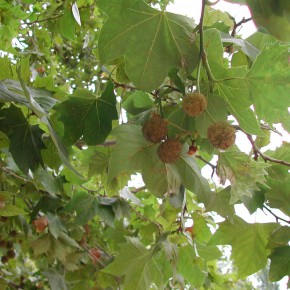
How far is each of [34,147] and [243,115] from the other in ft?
1.88

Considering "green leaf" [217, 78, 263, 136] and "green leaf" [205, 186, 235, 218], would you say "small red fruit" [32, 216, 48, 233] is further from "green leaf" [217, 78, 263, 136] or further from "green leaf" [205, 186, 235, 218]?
"green leaf" [217, 78, 263, 136]

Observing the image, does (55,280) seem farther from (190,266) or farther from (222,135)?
(222,135)

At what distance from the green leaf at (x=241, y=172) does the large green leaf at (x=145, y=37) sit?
0.26 metres

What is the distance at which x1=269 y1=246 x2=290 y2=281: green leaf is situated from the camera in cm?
127

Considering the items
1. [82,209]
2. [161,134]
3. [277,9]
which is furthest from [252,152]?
[82,209]

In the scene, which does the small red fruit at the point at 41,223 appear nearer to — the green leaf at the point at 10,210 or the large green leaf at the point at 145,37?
the green leaf at the point at 10,210

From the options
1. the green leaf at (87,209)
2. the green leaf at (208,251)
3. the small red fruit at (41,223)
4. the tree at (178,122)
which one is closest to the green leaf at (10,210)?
the tree at (178,122)

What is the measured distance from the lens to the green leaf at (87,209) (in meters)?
1.80

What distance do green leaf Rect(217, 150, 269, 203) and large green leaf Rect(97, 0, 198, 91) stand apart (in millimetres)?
261

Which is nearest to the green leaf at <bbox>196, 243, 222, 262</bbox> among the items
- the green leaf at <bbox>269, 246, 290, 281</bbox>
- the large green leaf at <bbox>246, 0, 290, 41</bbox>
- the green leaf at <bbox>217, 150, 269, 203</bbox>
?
the green leaf at <bbox>269, 246, 290, 281</bbox>

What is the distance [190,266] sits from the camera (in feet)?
4.82

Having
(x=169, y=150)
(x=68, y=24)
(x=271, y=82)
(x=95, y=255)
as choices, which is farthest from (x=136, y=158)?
(x=95, y=255)

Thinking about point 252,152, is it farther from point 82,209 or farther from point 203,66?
point 82,209

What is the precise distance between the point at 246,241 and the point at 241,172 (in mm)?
419
